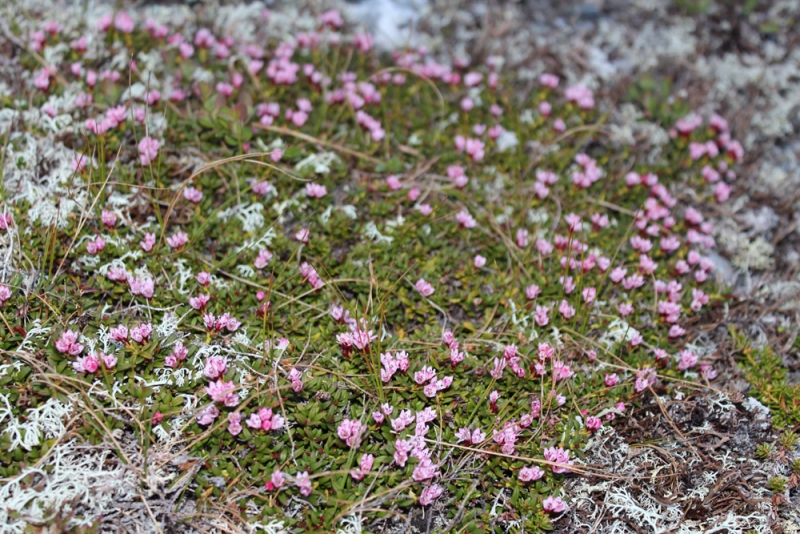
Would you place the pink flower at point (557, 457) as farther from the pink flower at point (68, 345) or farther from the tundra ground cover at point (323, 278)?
the pink flower at point (68, 345)

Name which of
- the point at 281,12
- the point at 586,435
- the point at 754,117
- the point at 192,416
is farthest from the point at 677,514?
the point at 281,12

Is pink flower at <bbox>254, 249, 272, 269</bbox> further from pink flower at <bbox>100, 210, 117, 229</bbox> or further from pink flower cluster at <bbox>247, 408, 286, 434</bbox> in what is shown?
pink flower cluster at <bbox>247, 408, 286, 434</bbox>

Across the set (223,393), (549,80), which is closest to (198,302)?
(223,393)

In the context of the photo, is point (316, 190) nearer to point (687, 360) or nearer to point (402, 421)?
point (402, 421)

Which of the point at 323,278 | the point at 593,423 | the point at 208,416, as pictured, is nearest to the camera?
the point at 208,416

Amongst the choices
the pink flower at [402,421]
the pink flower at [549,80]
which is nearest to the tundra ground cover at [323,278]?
the pink flower at [402,421]
